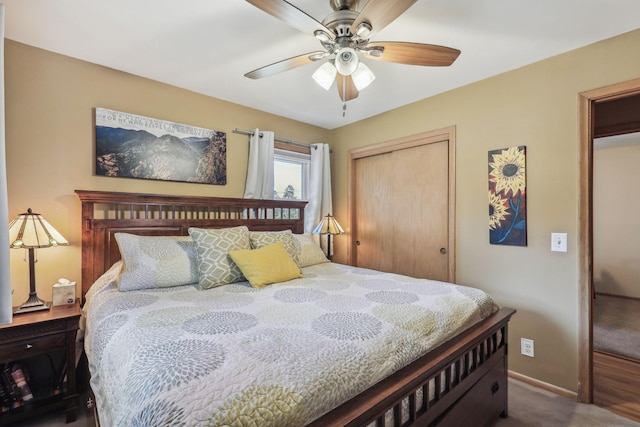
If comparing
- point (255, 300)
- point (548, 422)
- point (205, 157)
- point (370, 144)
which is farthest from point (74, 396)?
point (370, 144)

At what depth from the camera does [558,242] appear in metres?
2.15

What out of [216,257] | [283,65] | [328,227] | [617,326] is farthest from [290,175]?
[617,326]

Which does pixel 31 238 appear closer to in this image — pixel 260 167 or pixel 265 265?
pixel 265 265

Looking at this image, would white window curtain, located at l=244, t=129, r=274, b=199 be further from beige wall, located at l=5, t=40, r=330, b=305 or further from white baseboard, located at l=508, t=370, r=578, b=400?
white baseboard, located at l=508, t=370, r=578, b=400

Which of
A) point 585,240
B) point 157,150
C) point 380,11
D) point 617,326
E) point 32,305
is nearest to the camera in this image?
point 380,11

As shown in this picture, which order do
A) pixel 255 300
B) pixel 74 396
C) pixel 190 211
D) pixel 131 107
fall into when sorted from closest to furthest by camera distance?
pixel 255 300 < pixel 74 396 < pixel 131 107 < pixel 190 211

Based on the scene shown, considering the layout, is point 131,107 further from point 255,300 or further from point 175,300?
point 255,300

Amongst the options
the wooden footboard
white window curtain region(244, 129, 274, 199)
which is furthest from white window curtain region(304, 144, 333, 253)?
the wooden footboard

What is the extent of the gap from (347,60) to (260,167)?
1768 mm

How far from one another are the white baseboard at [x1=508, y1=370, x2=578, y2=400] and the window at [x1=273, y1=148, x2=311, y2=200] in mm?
2697

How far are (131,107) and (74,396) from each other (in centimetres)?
210

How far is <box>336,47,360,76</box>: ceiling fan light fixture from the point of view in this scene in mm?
1579

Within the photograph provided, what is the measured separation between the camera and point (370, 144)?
3477mm

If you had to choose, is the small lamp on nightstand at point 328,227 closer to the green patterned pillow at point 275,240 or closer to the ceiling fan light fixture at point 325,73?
the green patterned pillow at point 275,240
